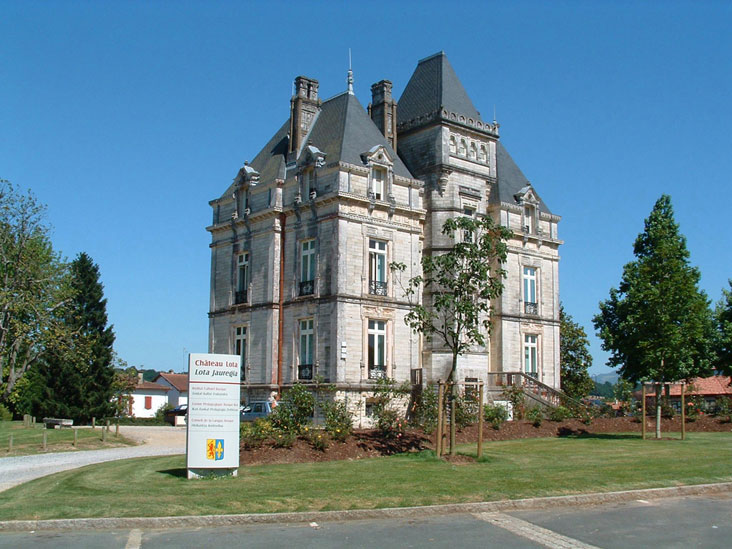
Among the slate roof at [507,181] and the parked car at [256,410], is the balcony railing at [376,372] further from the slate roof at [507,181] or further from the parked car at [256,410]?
the slate roof at [507,181]

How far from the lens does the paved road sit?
12.0 m

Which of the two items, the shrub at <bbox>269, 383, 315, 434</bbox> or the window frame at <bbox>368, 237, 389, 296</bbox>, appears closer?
the shrub at <bbox>269, 383, 315, 434</bbox>

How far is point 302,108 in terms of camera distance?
38938mm

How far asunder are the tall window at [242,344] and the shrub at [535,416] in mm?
13050

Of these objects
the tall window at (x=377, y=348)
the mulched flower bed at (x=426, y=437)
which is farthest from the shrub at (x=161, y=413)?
the mulched flower bed at (x=426, y=437)

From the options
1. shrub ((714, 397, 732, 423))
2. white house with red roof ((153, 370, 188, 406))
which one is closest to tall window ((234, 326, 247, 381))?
shrub ((714, 397, 732, 423))

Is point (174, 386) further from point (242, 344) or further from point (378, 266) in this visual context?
point (378, 266)

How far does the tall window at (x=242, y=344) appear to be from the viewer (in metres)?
37.5

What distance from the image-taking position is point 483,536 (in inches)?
489

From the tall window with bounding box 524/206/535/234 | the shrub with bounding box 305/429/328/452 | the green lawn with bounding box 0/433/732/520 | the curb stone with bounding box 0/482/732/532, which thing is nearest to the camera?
the curb stone with bounding box 0/482/732/532

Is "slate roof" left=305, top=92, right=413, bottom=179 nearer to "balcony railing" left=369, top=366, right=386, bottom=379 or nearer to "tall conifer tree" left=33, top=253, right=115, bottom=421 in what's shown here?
"balcony railing" left=369, top=366, right=386, bottom=379

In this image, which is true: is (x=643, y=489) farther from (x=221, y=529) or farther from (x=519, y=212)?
Answer: (x=519, y=212)

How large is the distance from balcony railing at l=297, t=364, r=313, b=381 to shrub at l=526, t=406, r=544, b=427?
9.26m

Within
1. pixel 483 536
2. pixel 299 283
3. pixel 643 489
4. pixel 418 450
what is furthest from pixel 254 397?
pixel 483 536
